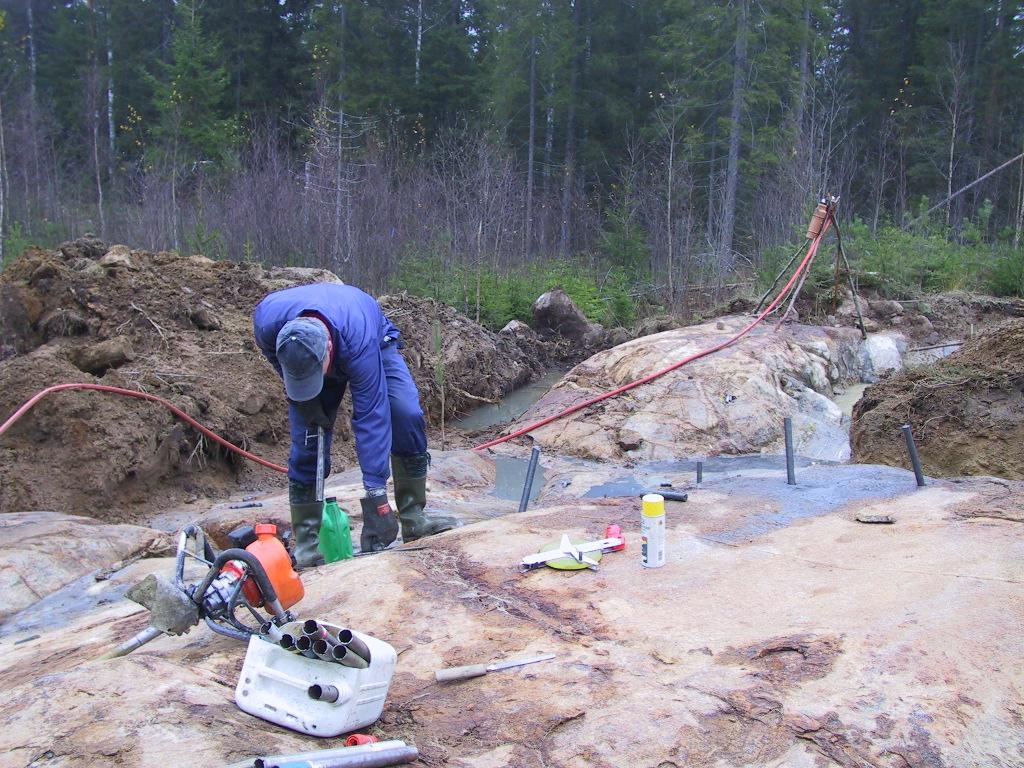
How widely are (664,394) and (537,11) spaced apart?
20313 millimetres

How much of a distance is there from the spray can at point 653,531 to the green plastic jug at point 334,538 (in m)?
1.64

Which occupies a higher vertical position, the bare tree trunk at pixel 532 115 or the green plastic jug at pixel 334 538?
the bare tree trunk at pixel 532 115

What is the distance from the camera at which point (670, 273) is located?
579 inches

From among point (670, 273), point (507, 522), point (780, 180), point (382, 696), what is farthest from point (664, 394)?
point (780, 180)

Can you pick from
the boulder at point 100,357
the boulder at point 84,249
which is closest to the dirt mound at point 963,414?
the boulder at point 100,357

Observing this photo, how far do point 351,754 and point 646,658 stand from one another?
1043mm

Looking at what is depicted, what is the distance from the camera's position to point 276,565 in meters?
2.79

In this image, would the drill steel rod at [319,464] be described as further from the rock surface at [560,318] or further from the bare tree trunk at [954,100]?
the bare tree trunk at [954,100]

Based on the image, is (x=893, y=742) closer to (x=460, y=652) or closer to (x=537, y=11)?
(x=460, y=652)

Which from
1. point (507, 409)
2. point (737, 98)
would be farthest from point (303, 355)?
point (737, 98)

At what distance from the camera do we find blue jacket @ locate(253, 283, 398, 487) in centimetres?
398

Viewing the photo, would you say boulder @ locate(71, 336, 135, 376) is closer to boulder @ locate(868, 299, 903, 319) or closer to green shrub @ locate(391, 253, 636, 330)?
green shrub @ locate(391, 253, 636, 330)

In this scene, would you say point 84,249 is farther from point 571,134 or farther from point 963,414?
point 571,134

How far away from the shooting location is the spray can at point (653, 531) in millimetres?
3312
